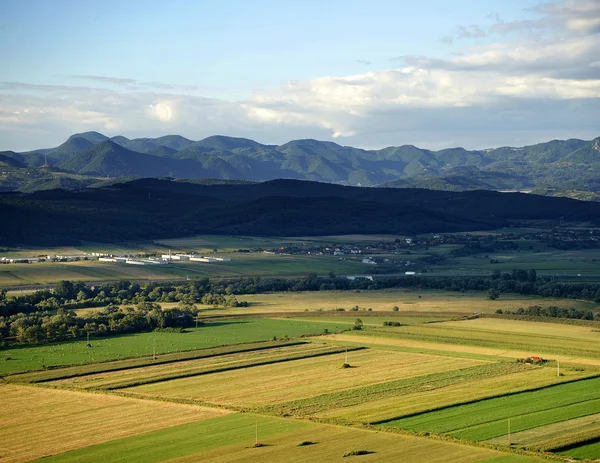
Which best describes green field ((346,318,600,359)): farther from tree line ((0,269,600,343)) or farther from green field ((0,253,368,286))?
green field ((0,253,368,286))

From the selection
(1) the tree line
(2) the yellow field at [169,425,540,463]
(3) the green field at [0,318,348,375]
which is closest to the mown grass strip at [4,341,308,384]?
(3) the green field at [0,318,348,375]

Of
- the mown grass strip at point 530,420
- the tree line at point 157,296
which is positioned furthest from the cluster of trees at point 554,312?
the mown grass strip at point 530,420

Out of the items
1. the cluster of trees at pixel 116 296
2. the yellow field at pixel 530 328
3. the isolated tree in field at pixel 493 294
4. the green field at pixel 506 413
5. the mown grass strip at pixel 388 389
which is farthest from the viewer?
the isolated tree in field at pixel 493 294

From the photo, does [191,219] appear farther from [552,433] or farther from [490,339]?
[552,433]

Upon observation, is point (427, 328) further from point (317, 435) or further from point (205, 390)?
point (317, 435)

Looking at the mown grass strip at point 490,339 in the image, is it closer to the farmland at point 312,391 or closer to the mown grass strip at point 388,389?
the farmland at point 312,391

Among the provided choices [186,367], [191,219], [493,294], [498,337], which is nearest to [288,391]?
[186,367]

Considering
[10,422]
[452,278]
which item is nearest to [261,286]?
[452,278]

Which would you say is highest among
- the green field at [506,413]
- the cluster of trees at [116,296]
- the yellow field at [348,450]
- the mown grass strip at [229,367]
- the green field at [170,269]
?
the green field at [170,269]

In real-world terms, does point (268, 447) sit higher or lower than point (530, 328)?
lower
